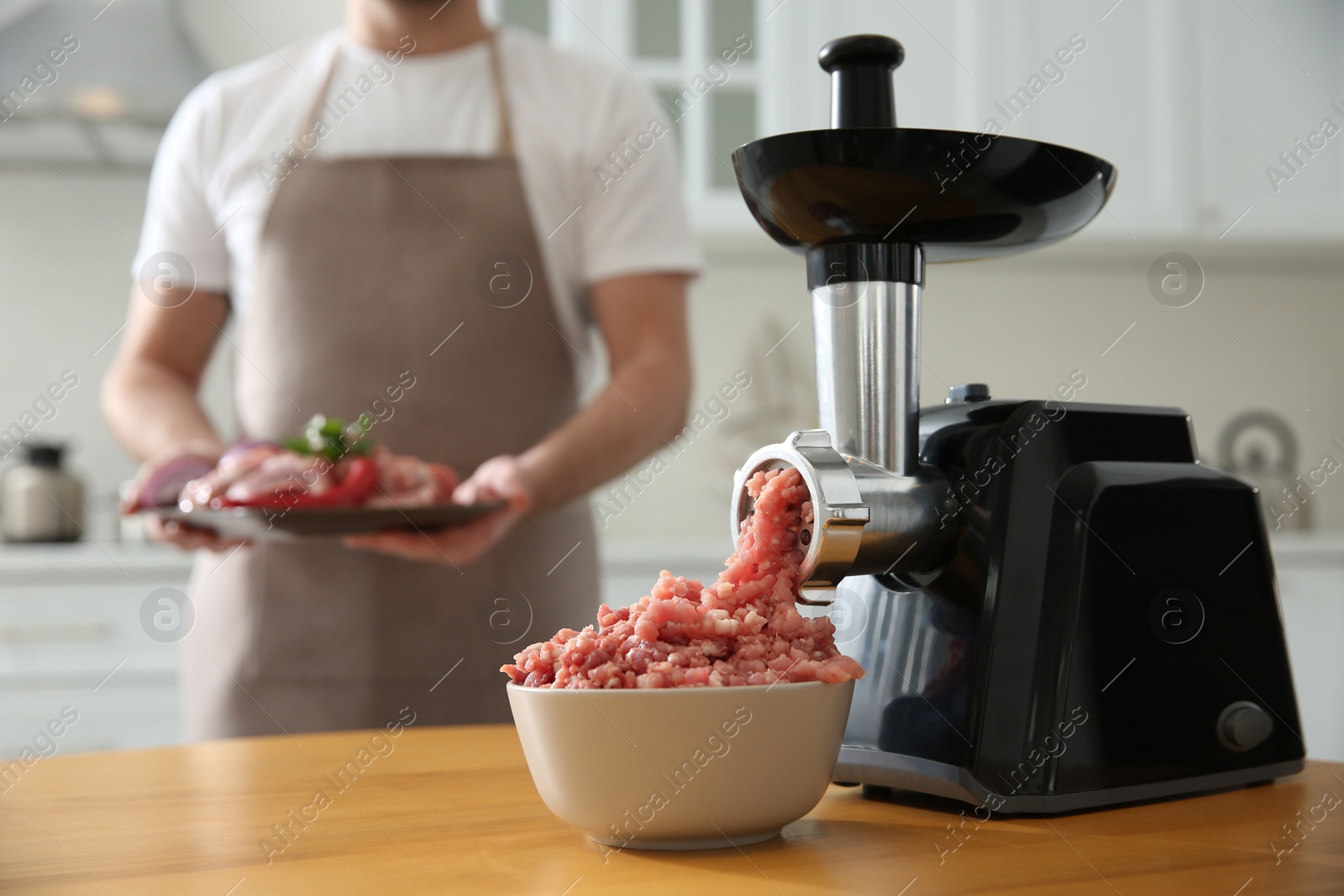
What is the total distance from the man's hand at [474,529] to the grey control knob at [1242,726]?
2.39ft

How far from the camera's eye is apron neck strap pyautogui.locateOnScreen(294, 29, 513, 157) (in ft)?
4.71

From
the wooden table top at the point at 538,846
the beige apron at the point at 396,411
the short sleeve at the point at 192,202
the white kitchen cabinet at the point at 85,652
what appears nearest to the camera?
the wooden table top at the point at 538,846

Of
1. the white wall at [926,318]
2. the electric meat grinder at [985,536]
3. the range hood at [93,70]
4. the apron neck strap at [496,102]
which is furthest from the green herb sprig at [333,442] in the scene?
the white wall at [926,318]

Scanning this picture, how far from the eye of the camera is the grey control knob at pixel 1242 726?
594 millimetres

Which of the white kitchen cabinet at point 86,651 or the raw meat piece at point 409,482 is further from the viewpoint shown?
the white kitchen cabinet at point 86,651

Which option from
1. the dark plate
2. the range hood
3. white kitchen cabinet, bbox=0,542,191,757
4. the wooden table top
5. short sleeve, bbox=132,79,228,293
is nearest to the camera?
the wooden table top

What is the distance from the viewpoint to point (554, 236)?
1406 mm

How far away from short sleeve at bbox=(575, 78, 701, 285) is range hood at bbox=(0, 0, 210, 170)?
1.17 m

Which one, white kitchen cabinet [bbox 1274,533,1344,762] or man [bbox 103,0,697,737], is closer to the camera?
man [bbox 103,0,697,737]

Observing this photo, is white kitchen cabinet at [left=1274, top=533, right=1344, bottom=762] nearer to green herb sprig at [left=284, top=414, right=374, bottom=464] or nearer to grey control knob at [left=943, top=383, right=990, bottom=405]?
green herb sprig at [left=284, top=414, right=374, bottom=464]

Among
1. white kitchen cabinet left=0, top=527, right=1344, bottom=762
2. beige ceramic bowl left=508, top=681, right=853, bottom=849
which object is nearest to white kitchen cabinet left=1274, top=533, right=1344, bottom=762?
white kitchen cabinet left=0, top=527, right=1344, bottom=762

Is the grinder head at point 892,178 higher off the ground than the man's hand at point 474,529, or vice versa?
the grinder head at point 892,178

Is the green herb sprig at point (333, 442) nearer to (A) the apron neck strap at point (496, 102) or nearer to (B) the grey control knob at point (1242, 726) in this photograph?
(A) the apron neck strap at point (496, 102)

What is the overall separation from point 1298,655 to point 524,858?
95.7 inches
